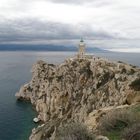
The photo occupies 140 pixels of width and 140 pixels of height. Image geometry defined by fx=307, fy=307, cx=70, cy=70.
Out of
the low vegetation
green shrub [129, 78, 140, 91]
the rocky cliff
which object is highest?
the low vegetation

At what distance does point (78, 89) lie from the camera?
270 ft

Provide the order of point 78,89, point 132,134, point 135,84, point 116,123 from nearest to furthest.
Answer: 1. point 132,134
2. point 116,123
3. point 135,84
4. point 78,89

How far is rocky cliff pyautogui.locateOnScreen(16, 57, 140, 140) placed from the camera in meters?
59.2

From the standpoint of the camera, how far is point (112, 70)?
72.2 m

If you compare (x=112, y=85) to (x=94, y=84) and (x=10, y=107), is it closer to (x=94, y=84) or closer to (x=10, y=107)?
(x=94, y=84)

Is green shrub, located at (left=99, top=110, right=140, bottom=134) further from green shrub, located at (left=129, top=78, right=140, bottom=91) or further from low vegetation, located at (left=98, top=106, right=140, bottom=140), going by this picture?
green shrub, located at (left=129, top=78, right=140, bottom=91)

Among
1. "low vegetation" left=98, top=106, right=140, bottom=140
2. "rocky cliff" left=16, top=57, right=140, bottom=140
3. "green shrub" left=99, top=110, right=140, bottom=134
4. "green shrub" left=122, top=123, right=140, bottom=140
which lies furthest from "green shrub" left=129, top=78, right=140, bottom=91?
"green shrub" left=122, top=123, right=140, bottom=140

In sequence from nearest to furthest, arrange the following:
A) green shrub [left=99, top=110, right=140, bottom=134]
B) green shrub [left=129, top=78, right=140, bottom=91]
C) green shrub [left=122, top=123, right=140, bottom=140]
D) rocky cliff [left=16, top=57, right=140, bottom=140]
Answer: green shrub [left=122, top=123, right=140, bottom=140] < green shrub [left=99, top=110, right=140, bottom=134] < green shrub [left=129, top=78, right=140, bottom=91] < rocky cliff [left=16, top=57, right=140, bottom=140]

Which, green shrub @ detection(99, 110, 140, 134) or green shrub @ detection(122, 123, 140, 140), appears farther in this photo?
green shrub @ detection(99, 110, 140, 134)

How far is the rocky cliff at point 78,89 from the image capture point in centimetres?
5915

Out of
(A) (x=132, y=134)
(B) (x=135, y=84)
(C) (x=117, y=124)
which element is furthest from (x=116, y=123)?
(B) (x=135, y=84)

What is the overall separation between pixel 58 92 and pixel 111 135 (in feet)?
232

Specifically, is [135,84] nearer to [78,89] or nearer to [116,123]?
[78,89]

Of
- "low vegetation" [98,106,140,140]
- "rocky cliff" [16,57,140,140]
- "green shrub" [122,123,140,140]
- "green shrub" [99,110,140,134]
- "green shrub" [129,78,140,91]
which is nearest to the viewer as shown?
"green shrub" [122,123,140,140]
